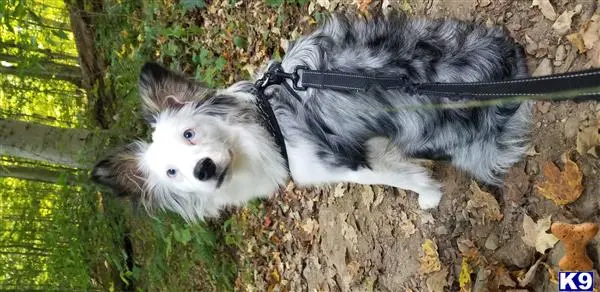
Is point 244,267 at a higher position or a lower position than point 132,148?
lower

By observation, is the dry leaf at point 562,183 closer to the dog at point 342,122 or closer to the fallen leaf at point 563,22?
the dog at point 342,122

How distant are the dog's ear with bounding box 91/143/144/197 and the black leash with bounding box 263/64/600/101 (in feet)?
3.75

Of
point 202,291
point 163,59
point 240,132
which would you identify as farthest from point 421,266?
point 163,59

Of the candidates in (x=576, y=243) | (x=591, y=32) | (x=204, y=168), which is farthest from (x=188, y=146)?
(x=591, y=32)

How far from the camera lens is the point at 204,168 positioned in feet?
9.45

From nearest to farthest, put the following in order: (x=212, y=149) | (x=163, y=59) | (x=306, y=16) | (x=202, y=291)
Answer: (x=212, y=149) < (x=306, y=16) < (x=202, y=291) < (x=163, y=59)

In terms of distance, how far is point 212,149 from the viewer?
290cm

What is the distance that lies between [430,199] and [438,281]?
54cm

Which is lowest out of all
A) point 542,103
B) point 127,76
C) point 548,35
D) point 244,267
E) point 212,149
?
point 244,267

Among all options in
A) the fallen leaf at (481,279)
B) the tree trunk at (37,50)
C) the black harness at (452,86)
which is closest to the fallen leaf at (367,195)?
the fallen leaf at (481,279)

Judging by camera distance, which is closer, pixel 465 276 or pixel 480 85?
pixel 480 85

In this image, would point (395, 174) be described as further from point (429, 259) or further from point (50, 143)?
point (50, 143)

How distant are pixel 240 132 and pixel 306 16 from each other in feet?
7.58

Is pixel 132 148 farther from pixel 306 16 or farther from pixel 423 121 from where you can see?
pixel 306 16
